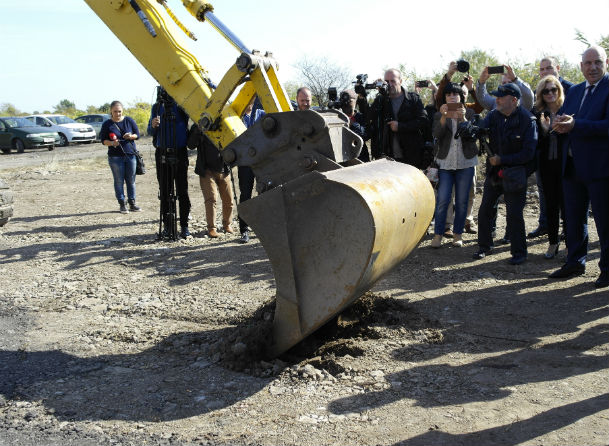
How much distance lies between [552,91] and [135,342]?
17.6 ft

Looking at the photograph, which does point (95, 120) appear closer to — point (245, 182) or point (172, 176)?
point (172, 176)

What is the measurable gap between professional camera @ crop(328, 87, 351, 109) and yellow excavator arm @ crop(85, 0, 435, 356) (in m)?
2.84

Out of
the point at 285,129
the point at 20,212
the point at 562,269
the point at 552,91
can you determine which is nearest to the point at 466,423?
the point at 285,129

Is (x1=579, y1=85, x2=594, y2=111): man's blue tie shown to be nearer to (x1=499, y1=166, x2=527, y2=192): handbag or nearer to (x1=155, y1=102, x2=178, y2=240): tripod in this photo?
(x1=499, y1=166, x2=527, y2=192): handbag

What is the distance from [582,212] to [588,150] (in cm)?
75

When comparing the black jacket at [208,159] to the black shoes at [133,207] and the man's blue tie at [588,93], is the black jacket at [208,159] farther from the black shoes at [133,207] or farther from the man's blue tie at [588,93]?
the man's blue tie at [588,93]

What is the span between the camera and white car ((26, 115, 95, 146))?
95.6 ft

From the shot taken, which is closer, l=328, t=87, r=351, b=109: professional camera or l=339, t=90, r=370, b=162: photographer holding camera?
l=328, t=87, r=351, b=109: professional camera

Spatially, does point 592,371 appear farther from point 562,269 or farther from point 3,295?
point 3,295

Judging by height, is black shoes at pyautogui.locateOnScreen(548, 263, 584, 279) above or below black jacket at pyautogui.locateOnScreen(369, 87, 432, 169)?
below

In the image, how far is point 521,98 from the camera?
813cm

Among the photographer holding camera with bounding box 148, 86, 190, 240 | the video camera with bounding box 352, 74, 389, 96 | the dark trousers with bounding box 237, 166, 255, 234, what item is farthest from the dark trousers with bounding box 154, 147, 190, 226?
the video camera with bounding box 352, 74, 389, 96

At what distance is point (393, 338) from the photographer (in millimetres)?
5301

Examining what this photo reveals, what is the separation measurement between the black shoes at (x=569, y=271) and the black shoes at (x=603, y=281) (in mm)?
431
